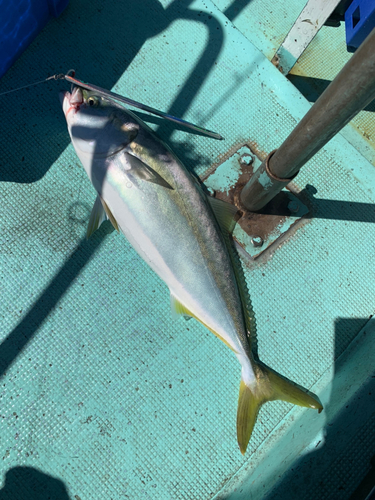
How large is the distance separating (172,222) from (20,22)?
1.51 meters

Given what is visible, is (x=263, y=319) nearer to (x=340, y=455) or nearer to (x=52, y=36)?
(x=340, y=455)

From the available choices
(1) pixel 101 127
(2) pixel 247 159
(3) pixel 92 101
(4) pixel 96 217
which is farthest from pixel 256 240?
(3) pixel 92 101

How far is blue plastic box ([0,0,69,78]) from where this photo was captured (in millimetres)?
1901

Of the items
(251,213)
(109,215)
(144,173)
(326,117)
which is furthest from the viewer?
(251,213)

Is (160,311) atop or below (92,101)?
below

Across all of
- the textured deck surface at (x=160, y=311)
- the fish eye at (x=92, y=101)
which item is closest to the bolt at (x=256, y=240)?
the textured deck surface at (x=160, y=311)

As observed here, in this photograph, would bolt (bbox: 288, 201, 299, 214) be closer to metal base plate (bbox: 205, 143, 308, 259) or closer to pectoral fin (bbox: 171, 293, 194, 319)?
metal base plate (bbox: 205, 143, 308, 259)

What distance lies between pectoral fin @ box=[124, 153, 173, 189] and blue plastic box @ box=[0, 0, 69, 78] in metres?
1.08

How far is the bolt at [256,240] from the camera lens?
6.70ft

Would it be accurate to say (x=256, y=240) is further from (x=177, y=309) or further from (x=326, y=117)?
(x=326, y=117)

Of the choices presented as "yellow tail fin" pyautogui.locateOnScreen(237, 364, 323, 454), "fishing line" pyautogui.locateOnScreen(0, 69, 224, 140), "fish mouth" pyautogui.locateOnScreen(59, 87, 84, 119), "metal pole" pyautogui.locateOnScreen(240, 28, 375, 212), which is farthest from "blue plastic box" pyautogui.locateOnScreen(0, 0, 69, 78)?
"yellow tail fin" pyautogui.locateOnScreen(237, 364, 323, 454)

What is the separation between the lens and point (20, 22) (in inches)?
78.9

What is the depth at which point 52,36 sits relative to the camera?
2.21 m

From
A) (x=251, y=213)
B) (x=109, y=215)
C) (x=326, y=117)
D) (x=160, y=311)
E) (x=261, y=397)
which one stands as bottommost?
(x=160, y=311)
